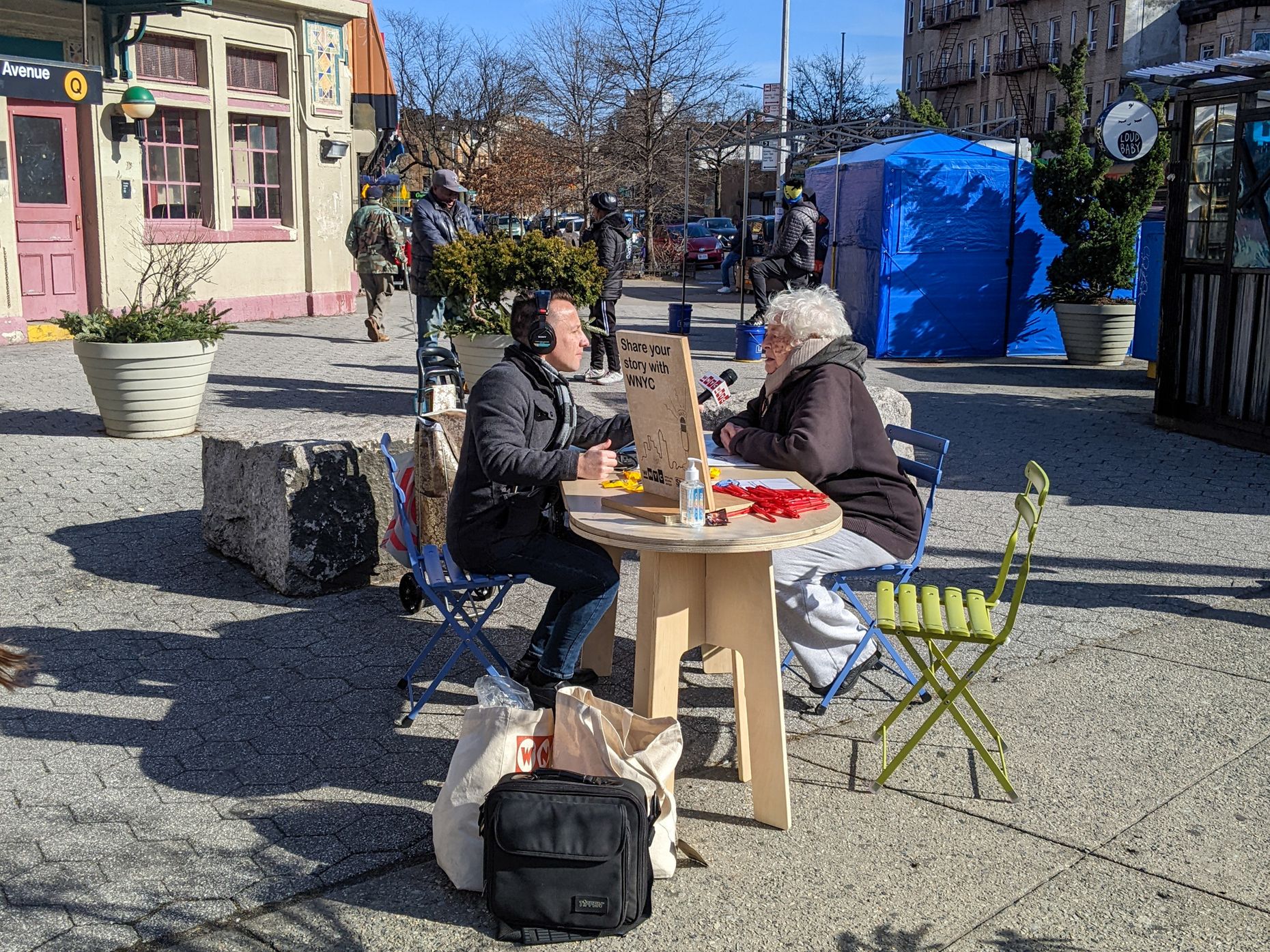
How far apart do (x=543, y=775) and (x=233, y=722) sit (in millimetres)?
1604

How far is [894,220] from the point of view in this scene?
48.5 ft

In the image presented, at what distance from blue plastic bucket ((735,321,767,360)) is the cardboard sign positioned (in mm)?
10293

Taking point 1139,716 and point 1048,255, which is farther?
point 1048,255

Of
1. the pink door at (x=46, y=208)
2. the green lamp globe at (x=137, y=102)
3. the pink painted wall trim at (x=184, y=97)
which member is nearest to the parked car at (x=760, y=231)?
the pink painted wall trim at (x=184, y=97)

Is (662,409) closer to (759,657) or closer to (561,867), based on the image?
(759,657)

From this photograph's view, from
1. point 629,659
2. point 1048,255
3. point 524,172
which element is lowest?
point 629,659

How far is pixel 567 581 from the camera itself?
14.4 feet

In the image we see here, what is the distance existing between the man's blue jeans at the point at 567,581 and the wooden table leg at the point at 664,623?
0.40 m

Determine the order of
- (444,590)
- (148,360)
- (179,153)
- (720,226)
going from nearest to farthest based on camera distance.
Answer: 1. (444,590)
2. (148,360)
3. (179,153)
4. (720,226)

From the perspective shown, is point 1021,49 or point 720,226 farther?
point 1021,49

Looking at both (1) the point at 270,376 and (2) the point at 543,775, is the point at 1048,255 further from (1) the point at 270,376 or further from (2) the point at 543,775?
(2) the point at 543,775

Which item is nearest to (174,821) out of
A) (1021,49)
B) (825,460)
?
(825,460)

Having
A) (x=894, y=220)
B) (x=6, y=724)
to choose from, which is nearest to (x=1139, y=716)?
(x=6, y=724)

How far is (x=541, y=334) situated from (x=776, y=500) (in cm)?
102
